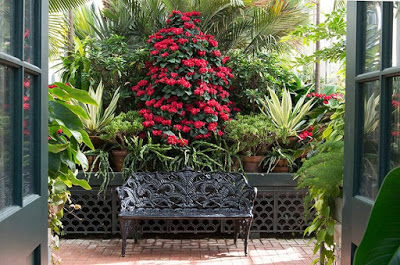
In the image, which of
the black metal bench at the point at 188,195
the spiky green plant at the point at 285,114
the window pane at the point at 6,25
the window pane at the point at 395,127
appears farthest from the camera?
the spiky green plant at the point at 285,114

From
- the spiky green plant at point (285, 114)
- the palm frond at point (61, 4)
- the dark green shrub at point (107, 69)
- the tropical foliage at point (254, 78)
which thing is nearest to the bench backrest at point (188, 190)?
the spiky green plant at point (285, 114)

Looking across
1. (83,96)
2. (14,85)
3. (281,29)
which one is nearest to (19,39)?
(14,85)

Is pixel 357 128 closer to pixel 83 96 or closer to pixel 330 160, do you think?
pixel 330 160

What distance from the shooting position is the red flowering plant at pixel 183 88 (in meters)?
6.02

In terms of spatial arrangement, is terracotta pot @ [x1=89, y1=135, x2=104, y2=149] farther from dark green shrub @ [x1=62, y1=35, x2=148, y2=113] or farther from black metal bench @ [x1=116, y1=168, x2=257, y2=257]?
black metal bench @ [x1=116, y1=168, x2=257, y2=257]

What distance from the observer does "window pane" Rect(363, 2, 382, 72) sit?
161 centimetres

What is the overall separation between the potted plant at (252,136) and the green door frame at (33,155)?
4075 millimetres

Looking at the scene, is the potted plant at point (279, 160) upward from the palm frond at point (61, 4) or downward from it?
downward

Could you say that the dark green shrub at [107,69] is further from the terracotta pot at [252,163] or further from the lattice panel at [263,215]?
the lattice panel at [263,215]

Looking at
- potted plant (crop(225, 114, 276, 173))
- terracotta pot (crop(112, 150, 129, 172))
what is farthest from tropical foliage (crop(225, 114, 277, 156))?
terracotta pot (crop(112, 150, 129, 172))

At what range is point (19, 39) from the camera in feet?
4.93

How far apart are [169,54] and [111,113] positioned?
1027 mm

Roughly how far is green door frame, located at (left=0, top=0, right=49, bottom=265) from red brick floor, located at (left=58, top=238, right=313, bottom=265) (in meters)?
3.07

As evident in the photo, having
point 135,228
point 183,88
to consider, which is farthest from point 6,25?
point 183,88
